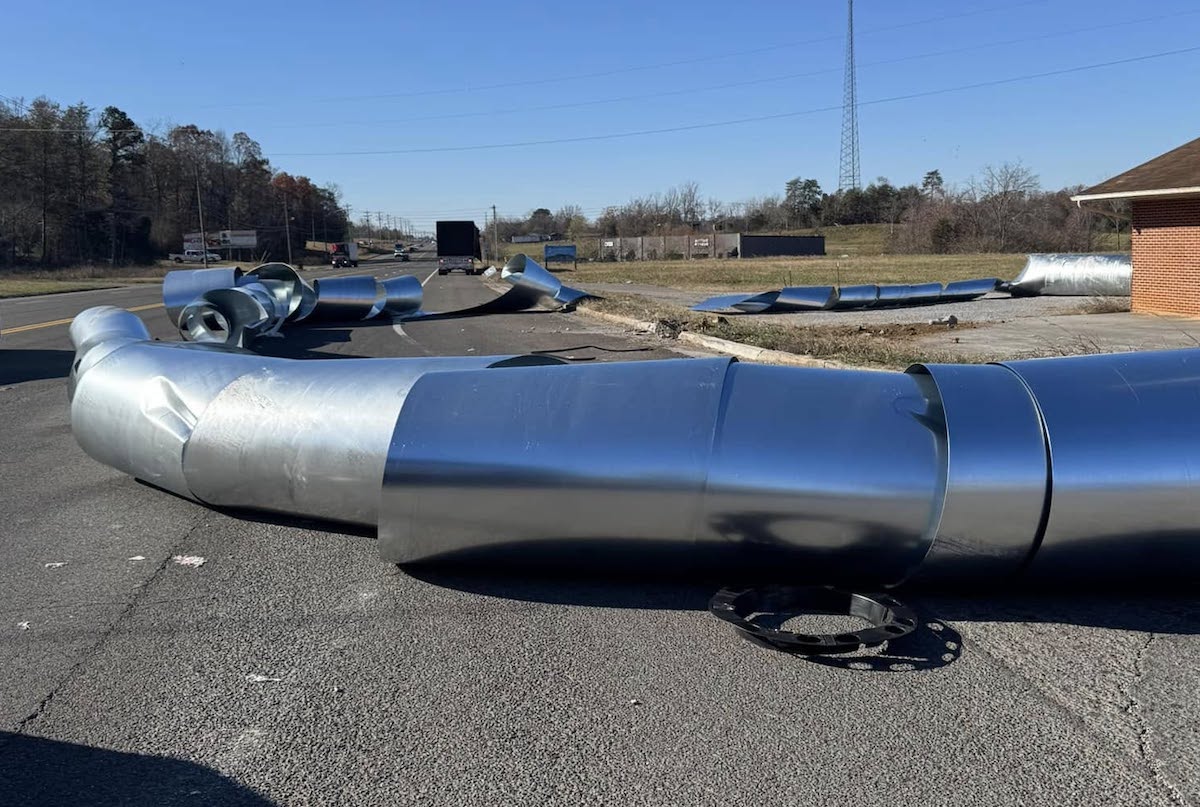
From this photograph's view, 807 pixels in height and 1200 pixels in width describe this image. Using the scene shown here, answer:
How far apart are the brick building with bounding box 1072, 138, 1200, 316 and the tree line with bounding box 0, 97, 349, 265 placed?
149ft

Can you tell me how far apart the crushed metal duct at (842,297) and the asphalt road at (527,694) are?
18.5 m

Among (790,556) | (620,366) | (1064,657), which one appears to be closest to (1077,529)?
(1064,657)

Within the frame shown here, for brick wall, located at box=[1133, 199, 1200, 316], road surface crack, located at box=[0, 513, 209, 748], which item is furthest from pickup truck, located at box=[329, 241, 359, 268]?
road surface crack, located at box=[0, 513, 209, 748]

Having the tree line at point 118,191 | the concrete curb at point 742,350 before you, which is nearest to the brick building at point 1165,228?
the concrete curb at point 742,350

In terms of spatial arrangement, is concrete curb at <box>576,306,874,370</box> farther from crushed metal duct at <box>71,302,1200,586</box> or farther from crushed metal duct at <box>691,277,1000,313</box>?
crushed metal duct at <box>71,302,1200,586</box>

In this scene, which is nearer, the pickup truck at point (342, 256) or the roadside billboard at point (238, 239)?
the pickup truck at point (342, 256)

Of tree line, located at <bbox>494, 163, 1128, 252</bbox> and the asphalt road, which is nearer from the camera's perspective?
the asphalt road

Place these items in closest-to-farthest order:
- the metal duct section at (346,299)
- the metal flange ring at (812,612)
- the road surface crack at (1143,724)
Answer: the road surface crack at (1143,724), the metal flange ring at (812,612), the metal duct section at (346,299)

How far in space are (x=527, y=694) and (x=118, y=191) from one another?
109m

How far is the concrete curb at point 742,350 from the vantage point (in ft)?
37.9

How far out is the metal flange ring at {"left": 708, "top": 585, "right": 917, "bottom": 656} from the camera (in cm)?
373

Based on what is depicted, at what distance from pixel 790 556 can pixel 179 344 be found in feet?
17.0

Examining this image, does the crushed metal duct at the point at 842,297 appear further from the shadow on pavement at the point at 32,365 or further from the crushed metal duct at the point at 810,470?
the crushed metal duct at the point at 810,470

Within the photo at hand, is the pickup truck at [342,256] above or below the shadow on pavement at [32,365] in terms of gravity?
above
